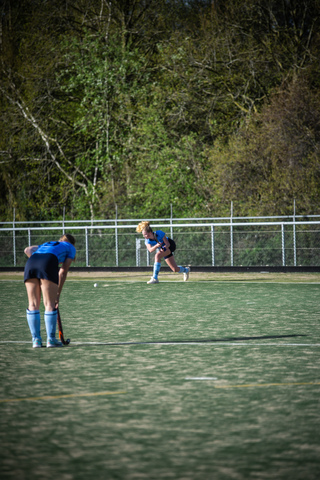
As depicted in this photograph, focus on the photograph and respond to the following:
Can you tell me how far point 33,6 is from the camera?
34.7 metres

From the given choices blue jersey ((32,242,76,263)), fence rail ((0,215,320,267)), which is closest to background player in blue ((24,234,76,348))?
blue jersey ((32,242,76,263))

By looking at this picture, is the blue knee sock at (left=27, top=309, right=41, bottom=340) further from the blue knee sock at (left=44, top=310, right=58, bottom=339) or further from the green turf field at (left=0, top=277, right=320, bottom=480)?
the green turf field at (left=0, top=277, right=320, bottom=480)

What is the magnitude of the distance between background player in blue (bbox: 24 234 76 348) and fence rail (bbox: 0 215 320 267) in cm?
1480

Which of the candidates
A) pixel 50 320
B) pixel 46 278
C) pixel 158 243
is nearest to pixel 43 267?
pixel 46 278

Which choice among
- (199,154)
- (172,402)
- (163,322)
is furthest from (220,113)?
(172,402)

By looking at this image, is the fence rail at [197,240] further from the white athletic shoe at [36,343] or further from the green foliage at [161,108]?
the white athletic shoe at [36,343]

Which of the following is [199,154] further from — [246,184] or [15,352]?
[15,352]

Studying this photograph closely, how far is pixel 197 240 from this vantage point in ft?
85.5

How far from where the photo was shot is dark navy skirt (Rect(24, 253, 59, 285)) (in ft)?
27.8

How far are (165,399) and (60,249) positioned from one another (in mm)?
3082

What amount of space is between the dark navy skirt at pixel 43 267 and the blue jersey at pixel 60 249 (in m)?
0.10

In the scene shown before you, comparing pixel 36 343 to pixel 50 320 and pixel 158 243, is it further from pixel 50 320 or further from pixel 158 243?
pixel 158 243

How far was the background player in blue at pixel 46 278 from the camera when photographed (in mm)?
8477

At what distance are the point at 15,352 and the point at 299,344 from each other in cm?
346
